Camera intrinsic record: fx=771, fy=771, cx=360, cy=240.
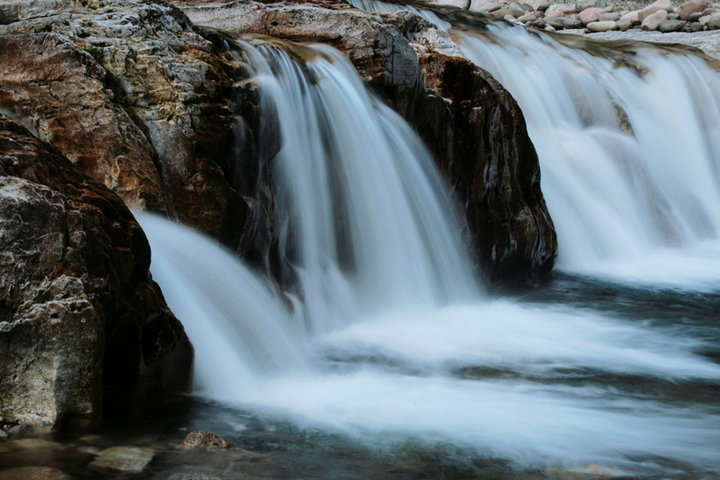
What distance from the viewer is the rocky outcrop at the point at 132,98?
4.98 metres

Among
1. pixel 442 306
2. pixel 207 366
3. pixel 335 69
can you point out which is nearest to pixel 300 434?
pixel 207 366

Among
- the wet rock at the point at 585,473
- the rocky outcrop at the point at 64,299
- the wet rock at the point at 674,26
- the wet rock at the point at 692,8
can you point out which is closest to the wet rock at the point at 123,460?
the rocky outcrop at the point at 64,299

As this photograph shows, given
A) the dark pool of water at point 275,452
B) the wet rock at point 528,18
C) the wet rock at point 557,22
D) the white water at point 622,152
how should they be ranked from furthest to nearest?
the wet rock at point 528,18, the wet rock at point 557,22, the white water at point 622,152, the dark pool of water at point 275,452

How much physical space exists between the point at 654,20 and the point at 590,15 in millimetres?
2601

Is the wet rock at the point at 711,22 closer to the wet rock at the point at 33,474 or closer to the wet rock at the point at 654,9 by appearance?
the wet rock at the point at 654,9

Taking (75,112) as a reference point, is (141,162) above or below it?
below

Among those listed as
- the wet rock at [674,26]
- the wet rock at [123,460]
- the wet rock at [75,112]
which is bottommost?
the wet rock at [123,460]

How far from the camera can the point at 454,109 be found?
817cm

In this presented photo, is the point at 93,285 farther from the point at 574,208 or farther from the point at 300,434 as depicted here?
the point at 574,208

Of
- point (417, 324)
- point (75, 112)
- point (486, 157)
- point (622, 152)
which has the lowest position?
point (417, 324)

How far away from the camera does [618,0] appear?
81.7 feet

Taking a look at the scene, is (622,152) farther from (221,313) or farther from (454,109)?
(221,313)

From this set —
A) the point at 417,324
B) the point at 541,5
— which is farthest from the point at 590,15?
the point at 417,324

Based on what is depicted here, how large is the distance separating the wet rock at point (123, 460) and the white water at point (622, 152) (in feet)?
24.1
